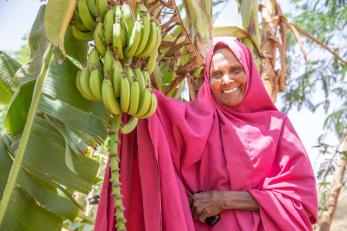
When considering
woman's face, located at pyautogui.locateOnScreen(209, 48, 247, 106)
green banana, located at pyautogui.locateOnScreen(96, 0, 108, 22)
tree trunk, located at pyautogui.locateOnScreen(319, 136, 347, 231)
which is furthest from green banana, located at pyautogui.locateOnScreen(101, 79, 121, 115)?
tree trunk, located at pyautogui.locateOnScreen(319, 136, 347, 231)

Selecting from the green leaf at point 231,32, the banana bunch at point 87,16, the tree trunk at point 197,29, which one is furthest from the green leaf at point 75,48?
the green leaf at point 231,32

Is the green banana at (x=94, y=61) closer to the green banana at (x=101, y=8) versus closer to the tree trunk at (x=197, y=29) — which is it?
the green banana at (x=101, y=8)

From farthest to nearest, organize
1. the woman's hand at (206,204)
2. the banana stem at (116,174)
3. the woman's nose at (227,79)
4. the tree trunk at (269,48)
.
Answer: the tree trunk at (269,48) → the woman's nose at (227,79) → the woman's hand at (206,204) → the banana stem at (116,174)

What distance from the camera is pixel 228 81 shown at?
1958mm

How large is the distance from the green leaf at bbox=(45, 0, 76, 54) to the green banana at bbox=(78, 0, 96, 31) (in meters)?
0.06

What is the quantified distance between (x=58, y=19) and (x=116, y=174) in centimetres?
46

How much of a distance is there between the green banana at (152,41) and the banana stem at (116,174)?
0.21 meters

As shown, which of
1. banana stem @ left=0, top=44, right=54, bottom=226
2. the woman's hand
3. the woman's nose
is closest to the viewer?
banana stem @ left=0, top=44, right=54, bottom=226

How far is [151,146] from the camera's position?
1.72 metres

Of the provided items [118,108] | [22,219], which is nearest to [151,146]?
[118,108]

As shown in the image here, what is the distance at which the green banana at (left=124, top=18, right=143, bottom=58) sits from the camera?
1550mm

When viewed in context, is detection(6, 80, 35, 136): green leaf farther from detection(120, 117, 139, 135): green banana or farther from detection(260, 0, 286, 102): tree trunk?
detection(260, 0, 286, 102): tree trunk

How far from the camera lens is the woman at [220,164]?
172 cm

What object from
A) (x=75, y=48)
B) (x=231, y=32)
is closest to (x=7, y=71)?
(x=75, y=48)
